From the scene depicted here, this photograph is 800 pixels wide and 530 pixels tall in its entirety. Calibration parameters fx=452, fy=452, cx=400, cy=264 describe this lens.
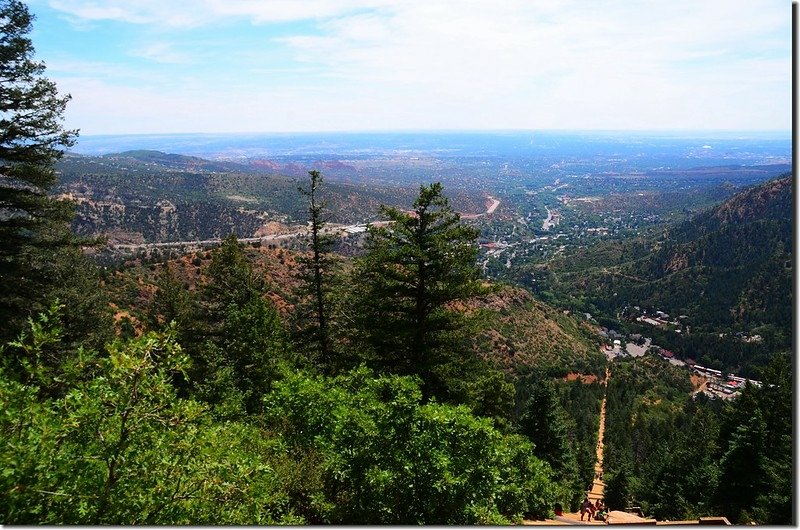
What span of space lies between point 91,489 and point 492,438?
5021mm

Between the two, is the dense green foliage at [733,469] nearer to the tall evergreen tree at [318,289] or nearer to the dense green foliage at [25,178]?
the tall evergreen tree at [318,289]

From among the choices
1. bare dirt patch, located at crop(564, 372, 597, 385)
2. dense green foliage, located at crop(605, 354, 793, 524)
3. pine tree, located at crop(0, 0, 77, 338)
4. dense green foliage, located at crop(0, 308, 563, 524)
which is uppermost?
pine tree, located at crop(0, 0, 77, 338)

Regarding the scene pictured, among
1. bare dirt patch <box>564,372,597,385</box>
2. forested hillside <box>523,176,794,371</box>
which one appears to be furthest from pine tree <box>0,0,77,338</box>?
forested hillside <box>523,176,794,371</box>

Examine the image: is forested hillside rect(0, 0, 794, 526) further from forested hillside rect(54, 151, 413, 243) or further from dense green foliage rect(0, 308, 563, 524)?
forested hillside rect(54, 151, 413, 243)

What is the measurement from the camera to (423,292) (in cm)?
1263

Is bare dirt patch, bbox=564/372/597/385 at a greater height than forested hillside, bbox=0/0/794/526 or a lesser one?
lesser

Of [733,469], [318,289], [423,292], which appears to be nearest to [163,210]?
[318,289]

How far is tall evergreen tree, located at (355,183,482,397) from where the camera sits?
40.5 ft

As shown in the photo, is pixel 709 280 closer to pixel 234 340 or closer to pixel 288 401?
pixel 234 340

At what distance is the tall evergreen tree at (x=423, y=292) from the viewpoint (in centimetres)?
1235

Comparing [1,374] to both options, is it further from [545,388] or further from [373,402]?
[545,388]

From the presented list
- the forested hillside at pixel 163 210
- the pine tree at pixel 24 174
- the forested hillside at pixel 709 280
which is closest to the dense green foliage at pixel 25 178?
the pine tree at pixel 24 174

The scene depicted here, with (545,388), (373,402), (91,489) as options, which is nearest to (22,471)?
(91,489)

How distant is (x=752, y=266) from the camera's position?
126 meters
